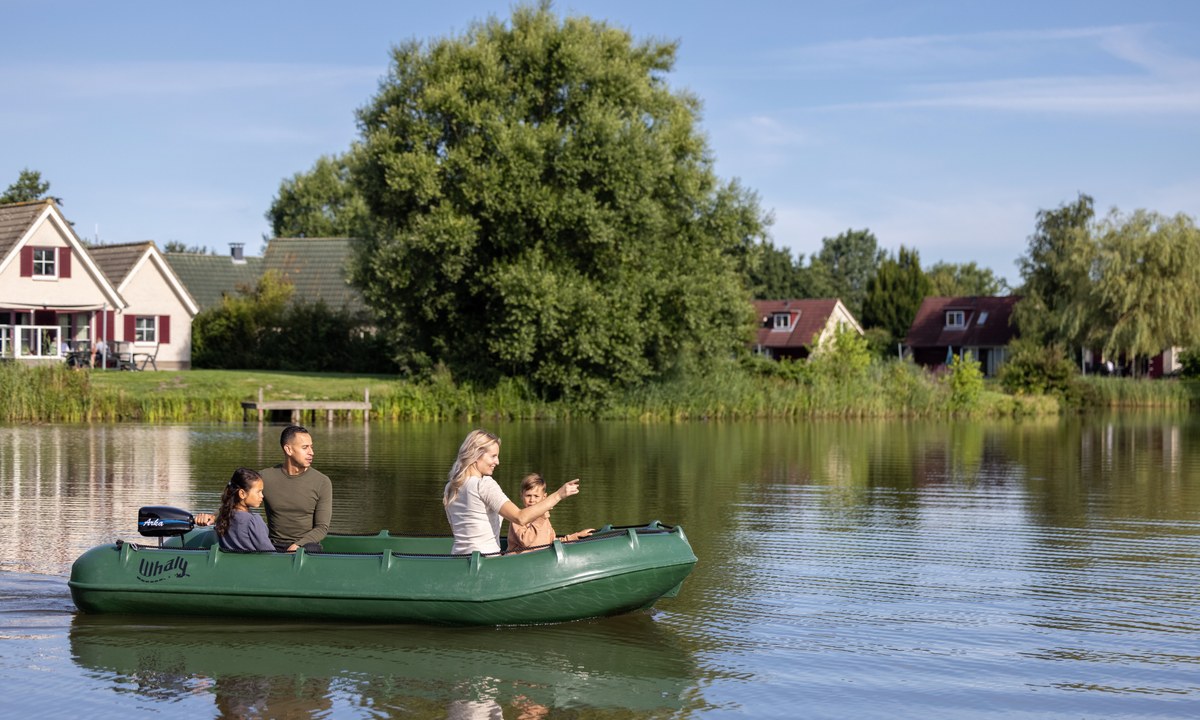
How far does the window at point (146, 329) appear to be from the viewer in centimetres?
5281

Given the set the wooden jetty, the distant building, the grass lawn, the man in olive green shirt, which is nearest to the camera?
the man in olive green shirt

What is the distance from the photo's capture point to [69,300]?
158ft

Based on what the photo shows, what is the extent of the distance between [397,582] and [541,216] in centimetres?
2916

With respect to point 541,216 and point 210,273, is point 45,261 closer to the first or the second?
point 210,273

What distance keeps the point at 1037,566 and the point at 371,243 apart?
3260cm

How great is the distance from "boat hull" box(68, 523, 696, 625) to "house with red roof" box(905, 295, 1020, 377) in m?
68.0

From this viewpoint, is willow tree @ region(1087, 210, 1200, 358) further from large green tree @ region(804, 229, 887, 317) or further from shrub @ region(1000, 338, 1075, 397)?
large green tree @ region(804, 229, 887, 317)

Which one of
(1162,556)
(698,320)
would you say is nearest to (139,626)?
(1162,556)

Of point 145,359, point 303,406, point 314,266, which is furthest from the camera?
point 314,266

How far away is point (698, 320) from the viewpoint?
133ft

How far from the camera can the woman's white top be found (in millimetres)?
10516

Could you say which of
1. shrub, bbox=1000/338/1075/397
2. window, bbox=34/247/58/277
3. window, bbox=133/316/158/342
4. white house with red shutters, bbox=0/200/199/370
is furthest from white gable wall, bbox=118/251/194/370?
shrub, bbox=1000/338/1075/397

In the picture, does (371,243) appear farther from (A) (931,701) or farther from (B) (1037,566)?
(A) (931,701)

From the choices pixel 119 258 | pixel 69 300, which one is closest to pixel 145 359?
pixel 69 300
